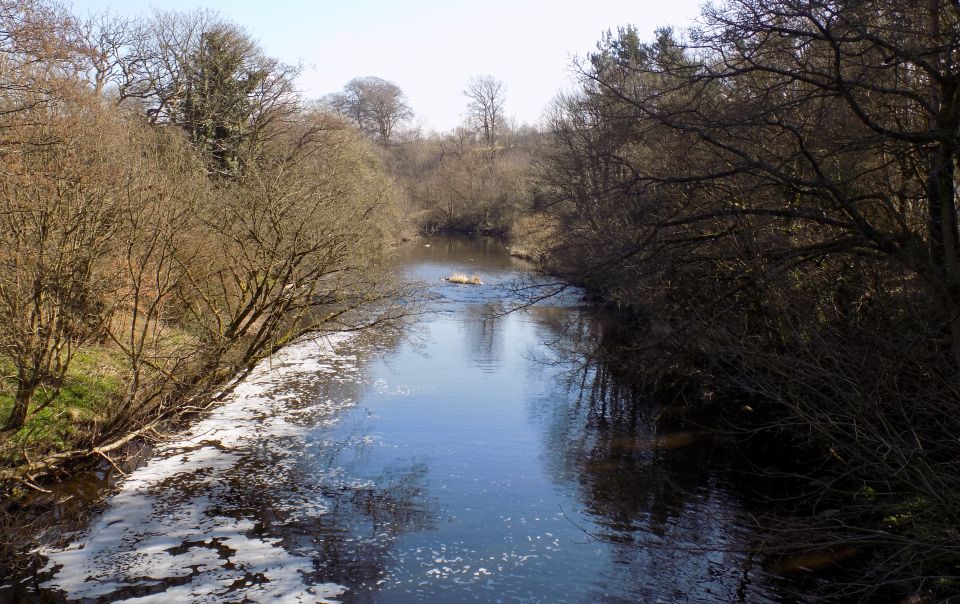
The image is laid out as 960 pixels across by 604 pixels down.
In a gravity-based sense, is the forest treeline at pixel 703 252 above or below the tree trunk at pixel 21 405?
above

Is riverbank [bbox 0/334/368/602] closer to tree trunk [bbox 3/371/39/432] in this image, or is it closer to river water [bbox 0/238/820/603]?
river water [bbox 0/238/820/603]

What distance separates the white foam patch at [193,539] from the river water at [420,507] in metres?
0.03

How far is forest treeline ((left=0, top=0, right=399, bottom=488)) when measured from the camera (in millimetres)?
9797

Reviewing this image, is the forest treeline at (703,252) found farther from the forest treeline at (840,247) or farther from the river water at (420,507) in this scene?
the river water at (420,507)

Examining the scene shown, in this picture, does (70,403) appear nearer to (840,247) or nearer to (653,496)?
(653,496)

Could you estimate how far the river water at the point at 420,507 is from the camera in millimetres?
7836

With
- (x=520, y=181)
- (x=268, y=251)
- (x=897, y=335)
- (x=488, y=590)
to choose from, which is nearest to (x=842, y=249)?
(x=897, y=335)

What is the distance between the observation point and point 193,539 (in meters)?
8.66

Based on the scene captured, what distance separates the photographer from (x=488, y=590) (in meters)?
7.82

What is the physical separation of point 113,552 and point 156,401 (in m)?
3.81

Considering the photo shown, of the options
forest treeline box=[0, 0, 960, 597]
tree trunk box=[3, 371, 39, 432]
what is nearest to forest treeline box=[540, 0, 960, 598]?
forest treeline box=[0, 0, 960, 597]

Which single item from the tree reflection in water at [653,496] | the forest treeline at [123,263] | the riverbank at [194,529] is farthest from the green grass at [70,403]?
the tree reflection in water at [653,496]

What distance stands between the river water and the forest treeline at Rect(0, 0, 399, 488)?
3.85 ft

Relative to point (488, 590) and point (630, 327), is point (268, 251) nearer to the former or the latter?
point (488, 590)
